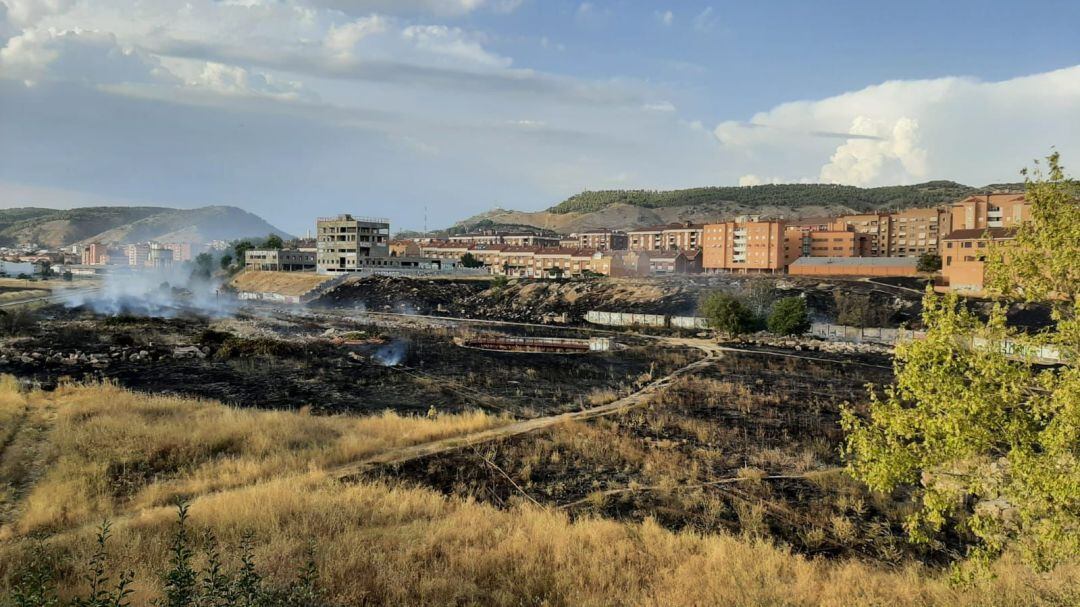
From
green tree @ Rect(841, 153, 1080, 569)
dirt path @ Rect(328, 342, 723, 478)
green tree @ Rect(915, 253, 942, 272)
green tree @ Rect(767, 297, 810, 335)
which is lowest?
dirt path @ Rect(328, 342, 723, 478)

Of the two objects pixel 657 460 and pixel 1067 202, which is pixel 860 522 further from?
pixel 1067 202

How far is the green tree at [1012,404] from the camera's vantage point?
8141 mm

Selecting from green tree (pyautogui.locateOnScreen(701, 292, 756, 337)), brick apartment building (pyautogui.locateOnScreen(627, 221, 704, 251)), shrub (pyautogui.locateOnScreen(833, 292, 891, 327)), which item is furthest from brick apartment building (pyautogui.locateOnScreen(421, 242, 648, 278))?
green tree (pyautogui.locateOnScreen(701, 292, 756, 337))

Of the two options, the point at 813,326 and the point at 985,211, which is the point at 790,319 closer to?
the point at 813,326

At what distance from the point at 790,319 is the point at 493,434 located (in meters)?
40.3

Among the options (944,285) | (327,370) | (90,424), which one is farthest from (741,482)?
(944,285)

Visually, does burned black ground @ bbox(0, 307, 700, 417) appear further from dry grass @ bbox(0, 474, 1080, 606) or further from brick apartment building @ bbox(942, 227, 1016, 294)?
brick apartment building @ bbox(942, 227, 1016, 294)

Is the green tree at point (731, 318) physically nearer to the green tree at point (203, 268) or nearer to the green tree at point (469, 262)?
the green tree at point (469, 262)

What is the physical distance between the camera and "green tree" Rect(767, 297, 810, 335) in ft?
179

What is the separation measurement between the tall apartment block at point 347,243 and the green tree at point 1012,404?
111735 mm

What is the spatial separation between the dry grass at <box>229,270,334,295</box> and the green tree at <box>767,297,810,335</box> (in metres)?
73.6

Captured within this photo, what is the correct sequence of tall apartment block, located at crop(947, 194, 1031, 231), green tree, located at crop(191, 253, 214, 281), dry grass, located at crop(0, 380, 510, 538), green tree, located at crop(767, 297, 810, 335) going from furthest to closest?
green tree, located at crop(191, 253, 214, 281) → tall apartment block, located at crop(947, 194, 1031, 231) → green tree, located at crop(767, 297, 810, 335) → dry grass, located at crop(0, 380, 510, 538)

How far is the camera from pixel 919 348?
954cm

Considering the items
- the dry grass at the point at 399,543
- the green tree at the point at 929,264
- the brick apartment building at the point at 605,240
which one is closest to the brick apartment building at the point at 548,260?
the brick apartment building at the point at 605,240
